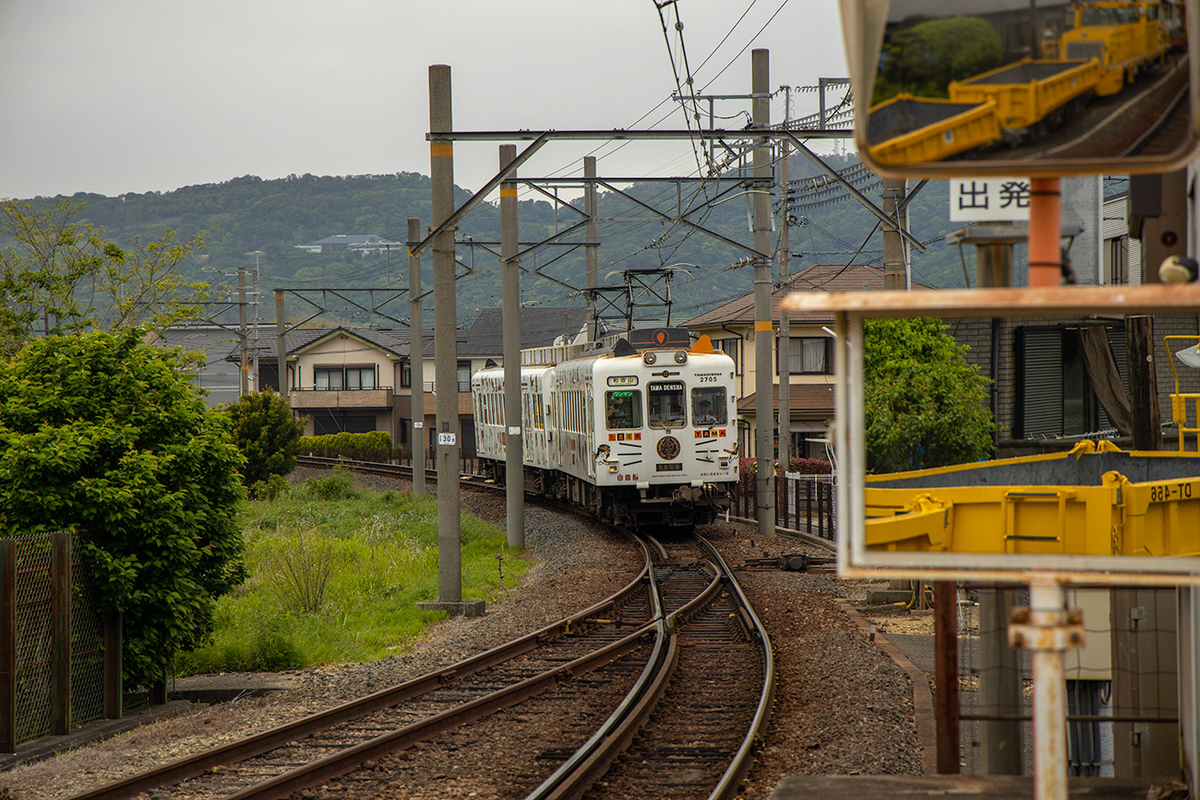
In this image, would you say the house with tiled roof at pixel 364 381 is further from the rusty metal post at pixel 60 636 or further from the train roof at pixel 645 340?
the rusty metal post at pixel 60 636

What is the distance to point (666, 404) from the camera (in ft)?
63.6

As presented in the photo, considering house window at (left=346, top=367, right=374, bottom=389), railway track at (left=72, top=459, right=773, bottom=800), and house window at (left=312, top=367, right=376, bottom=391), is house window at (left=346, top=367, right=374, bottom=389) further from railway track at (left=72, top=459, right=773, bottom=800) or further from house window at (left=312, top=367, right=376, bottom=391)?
railway track at (left=72, top=459, right=773, bottom=800)

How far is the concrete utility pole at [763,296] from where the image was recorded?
17141mm

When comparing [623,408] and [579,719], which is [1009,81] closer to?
[579,719]

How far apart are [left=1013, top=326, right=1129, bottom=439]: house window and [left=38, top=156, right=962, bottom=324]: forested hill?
55.4 m

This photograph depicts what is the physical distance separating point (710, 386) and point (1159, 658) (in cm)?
1448

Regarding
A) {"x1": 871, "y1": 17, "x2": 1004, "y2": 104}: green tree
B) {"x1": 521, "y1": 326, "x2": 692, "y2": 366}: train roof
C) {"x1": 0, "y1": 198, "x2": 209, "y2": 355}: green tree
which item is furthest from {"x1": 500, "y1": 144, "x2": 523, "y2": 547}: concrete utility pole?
{"x1": 871, "y1": 17, "x2": 1004, "y2": 104}: green tree

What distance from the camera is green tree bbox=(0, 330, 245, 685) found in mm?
9141

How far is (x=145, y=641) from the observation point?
9.46 meters

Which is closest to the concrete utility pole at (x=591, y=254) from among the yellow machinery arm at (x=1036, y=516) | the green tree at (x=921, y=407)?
the green tree at (x=921, y=407)

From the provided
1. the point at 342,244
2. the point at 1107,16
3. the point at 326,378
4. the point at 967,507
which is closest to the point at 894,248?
the point at 967,507

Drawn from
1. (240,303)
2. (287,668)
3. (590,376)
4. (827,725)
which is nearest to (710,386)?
(590,376)

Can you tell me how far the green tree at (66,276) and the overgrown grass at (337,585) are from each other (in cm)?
513

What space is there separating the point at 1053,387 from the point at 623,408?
276 inches
